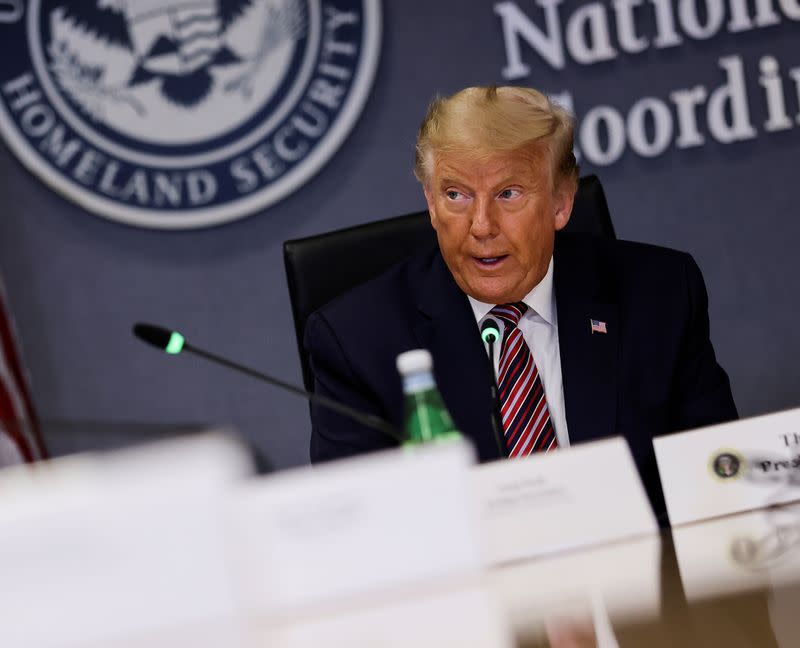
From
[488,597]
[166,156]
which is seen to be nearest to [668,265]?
[488,597]

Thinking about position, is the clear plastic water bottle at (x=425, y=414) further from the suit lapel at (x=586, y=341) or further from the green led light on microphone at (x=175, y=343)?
the suit lapel at (x=586, y=341)

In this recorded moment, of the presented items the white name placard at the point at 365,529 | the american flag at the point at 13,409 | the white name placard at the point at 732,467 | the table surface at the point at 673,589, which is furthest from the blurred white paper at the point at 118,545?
the american flag at the point at 13,409

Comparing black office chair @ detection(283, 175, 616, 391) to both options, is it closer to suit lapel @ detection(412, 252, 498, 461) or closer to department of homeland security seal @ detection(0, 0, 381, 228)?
suit lapel @ detection(412, 252, 498, 461)

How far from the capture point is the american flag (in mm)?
3256

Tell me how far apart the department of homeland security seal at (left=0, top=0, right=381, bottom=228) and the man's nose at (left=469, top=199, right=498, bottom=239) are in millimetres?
1507

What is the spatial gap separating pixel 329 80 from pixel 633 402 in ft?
6.12

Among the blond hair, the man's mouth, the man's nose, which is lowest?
the man's mouth

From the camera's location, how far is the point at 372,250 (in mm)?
2416

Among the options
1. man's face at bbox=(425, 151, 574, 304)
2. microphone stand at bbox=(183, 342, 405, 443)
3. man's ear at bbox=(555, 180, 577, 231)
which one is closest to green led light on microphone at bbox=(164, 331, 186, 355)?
microphone stand at bbox=(183, 342, 405, 443)

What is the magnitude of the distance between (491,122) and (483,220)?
18 centimetres

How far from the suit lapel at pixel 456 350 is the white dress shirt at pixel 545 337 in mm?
36

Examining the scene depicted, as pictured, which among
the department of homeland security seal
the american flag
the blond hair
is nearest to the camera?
the blond hair

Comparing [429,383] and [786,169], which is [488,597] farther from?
[786,169]

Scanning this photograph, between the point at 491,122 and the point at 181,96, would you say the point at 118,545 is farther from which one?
the point at 181,96
